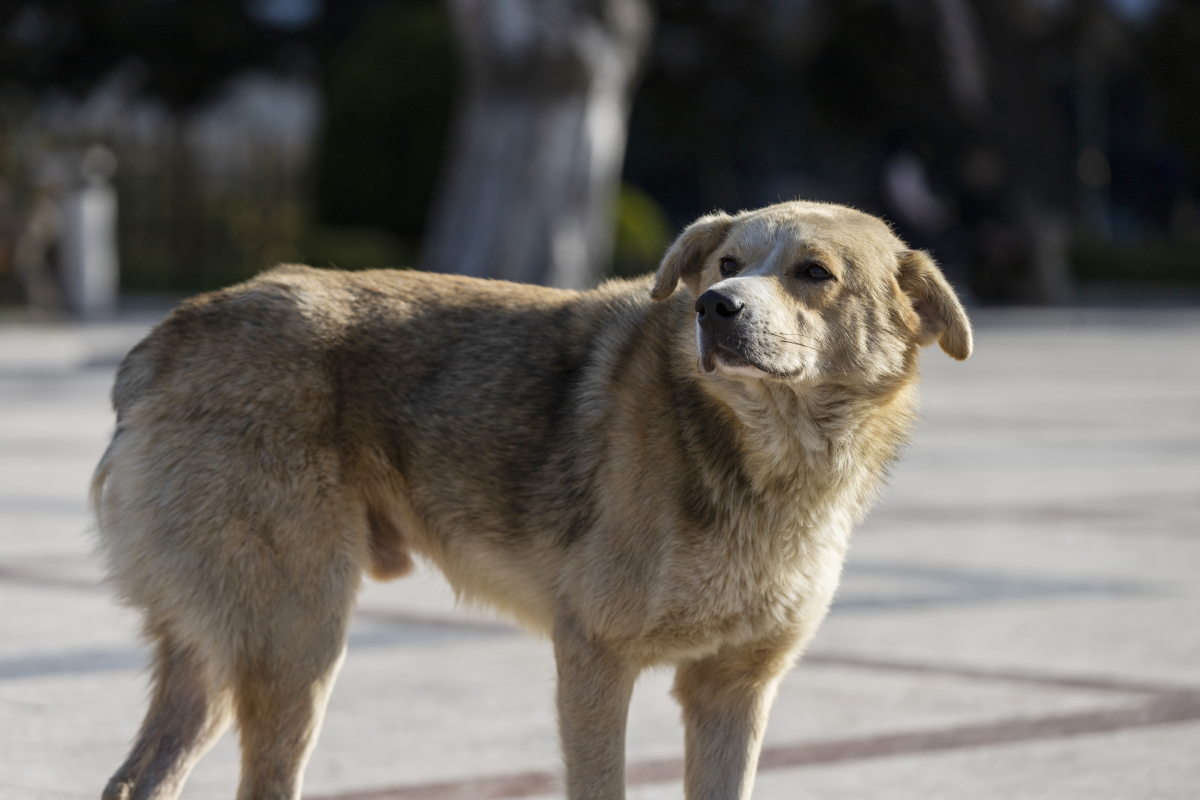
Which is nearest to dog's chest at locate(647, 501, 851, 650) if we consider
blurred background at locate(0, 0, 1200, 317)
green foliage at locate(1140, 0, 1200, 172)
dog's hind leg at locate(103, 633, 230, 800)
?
dog's hind leg at locate(103, 633, 230, 800)

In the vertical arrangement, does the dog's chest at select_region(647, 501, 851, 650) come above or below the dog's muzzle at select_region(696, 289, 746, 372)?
below

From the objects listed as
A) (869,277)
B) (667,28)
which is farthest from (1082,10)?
(869,277)

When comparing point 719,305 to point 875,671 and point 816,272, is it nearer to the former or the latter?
point 816,272

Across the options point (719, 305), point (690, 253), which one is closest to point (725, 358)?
point (719, 305)

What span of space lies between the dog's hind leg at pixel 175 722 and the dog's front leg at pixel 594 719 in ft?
2.86

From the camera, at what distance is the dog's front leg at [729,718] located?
3.54m

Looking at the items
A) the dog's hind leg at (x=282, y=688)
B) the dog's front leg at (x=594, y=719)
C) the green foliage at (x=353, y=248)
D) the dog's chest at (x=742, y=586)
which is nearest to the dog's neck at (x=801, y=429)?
the dog's chest at (x=742, y=586)

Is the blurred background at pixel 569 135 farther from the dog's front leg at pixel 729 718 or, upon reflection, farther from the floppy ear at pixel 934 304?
the dog's front leg at pixel 729 718

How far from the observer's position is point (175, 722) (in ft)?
12.0

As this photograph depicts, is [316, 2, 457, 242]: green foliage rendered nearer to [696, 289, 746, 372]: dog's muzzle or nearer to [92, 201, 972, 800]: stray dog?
[92, 201, 972, 800]: stray dog

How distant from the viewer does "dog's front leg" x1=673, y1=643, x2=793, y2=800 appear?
139 inches

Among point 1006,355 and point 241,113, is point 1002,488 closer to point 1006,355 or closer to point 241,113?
point 1006,355

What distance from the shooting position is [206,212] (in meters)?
24.3

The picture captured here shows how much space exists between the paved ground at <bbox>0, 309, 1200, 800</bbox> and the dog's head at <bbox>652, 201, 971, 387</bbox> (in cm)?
115
